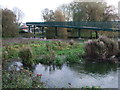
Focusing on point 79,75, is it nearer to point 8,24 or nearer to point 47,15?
point 8,24

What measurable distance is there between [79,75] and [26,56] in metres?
1.96

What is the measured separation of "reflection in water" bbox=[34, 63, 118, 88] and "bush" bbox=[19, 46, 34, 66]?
0.32 metres

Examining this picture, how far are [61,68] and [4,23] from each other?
13180 millimetres

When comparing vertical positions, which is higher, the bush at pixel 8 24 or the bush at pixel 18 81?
the bush at pixel 8 24

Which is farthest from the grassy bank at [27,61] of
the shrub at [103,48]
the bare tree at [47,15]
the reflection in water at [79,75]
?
the bare tree at [47,15]

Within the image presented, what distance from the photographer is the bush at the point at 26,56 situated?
5.68 meters

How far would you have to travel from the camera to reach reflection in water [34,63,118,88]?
409 cm

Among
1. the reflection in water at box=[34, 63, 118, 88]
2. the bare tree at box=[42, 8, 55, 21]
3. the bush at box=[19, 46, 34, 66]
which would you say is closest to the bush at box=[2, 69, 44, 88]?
the reflection in water at box=[34, 63, 118, 88]

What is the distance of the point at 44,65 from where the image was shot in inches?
235

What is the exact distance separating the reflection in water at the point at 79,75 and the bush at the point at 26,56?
32cm

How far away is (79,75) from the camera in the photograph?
190 inches

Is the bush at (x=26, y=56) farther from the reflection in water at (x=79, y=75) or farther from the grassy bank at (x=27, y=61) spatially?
the reflection in water at (x=79, y=75)

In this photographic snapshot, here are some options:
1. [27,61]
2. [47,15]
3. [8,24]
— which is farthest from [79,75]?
[47,15]

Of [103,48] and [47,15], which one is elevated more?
[47,15]
